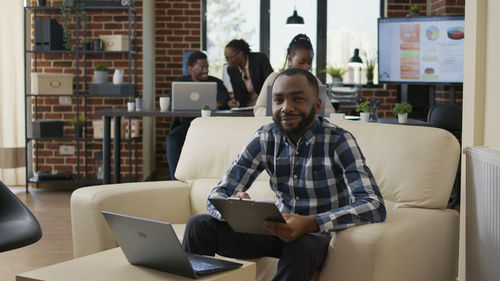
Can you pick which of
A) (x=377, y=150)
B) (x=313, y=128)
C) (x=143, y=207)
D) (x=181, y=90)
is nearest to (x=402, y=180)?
(x=377, y=150)

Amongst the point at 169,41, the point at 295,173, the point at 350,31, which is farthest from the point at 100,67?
the point at 295,173

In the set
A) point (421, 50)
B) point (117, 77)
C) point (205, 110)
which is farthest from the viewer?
point (421, 50)

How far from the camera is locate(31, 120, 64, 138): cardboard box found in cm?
630

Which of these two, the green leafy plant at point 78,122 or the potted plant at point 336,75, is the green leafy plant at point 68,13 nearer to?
the green leafy plant at point 78,122

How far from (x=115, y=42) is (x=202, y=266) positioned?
4.73 meters

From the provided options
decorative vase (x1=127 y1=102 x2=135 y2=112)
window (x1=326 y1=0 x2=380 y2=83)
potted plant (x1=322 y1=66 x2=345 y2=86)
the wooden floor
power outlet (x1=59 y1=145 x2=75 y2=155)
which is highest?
window (x1=326 y1=0 x2=380 y2=83)

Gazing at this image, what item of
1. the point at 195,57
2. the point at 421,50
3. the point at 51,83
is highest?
the point at 421,50

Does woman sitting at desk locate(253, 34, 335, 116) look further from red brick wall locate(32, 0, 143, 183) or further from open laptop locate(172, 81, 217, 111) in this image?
red brick wall locate(32, 0, 143, 183)

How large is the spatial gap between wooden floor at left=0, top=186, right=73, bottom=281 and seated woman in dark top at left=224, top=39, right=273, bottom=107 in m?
1.77

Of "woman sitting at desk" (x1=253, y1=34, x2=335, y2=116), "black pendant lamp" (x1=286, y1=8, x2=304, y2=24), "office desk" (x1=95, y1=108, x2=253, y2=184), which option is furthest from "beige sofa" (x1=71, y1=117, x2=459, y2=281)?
"black pendant lamp" (x1=286, y1=8, x2=304, y2=24)

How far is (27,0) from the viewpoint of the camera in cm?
652

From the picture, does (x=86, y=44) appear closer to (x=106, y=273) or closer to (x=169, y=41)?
(x=169, y=41)

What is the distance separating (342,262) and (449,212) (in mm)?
557

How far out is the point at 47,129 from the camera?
634 centimetres
